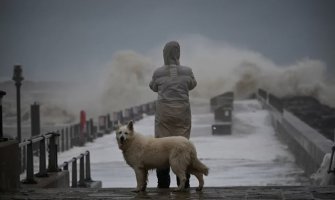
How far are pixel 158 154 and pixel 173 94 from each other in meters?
0.77

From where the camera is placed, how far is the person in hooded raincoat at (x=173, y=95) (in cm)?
760

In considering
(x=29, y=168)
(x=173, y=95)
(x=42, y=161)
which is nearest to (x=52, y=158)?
(x=42, y=161)

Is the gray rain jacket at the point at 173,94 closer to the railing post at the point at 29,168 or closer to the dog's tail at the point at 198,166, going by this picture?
the dog's tail at the point at 198,166

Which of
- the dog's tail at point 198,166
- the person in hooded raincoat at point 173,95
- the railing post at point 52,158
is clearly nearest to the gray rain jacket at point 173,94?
the person in hooded raincoat at point 173,95

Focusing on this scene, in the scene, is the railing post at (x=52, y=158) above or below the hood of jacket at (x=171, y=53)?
below

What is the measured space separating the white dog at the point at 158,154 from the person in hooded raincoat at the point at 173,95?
0.36m

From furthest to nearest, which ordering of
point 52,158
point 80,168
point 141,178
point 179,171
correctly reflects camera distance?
point 80,168, point 52,158, point 141,178, point 179,171

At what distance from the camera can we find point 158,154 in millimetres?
7152

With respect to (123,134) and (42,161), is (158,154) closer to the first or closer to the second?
(123,134)

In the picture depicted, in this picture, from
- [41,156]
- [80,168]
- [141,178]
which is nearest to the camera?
[141,178]

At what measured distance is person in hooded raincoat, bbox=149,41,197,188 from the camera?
760 centimetres

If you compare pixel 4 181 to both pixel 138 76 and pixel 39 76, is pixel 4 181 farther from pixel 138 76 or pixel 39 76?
pixel 138 76

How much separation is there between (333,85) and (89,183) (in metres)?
29.1

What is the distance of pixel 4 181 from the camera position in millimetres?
7449
